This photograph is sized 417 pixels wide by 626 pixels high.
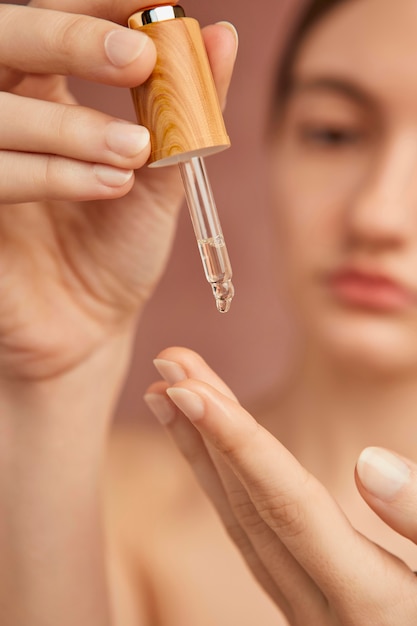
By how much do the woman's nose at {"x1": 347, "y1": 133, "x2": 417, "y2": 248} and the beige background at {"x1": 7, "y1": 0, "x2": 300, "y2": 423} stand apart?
2.31 ft

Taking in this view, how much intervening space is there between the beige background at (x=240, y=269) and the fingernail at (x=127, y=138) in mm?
1071

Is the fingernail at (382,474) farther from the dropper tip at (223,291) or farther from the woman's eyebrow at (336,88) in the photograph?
the woman's eyebrow at (336,88)

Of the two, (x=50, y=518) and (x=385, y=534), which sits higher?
(x=50, y=518)

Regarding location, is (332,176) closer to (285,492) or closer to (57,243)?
(57,243)

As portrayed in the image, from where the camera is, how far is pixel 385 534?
1.02 meters

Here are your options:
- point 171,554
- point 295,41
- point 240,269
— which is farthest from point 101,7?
point 240,269

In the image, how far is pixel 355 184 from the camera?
937 millimetres

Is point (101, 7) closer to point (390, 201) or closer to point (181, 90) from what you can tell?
point (181, 90)

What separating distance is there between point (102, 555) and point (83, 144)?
17.8 inches

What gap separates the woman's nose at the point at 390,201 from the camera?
867 mm

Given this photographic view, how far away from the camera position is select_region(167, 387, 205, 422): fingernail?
453 mm

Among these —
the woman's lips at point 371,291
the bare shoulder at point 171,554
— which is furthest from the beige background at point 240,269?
the woman's lips at point 371,291

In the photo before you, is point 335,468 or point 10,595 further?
point 335,468

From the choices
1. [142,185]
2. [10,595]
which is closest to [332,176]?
[142,185]
